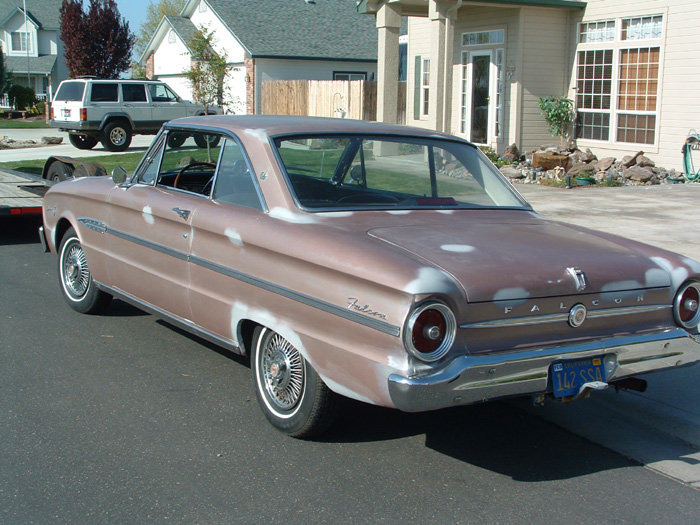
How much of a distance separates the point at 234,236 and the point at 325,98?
22.2 meters

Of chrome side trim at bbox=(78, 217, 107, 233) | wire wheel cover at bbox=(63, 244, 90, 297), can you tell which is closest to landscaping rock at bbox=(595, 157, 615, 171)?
wire wheel cover at bbox=(63, 244, 90, 297)

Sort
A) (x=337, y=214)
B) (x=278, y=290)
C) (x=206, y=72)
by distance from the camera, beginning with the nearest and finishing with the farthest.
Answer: (x=278, y=290), (x=337, y=214), (x=206, y=72)

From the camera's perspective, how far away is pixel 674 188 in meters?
14.2

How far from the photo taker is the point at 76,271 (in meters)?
6.63

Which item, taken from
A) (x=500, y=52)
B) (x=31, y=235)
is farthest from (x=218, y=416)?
(x=500, y=52)

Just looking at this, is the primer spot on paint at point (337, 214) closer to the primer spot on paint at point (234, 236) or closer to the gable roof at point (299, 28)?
the primer spot on paint at point (234, 236)

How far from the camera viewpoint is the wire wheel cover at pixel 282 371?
14.0 ft

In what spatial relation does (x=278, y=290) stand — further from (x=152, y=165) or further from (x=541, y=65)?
(x=541, y=65)

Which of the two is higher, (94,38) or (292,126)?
(94,38)

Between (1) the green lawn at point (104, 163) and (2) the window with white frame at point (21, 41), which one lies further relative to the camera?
(2) the window with white frame at point (21, 41)

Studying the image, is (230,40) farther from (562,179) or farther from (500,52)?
(562,179)

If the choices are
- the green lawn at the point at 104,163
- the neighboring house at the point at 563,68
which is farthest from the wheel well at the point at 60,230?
the neighboring house at the point at 563,68

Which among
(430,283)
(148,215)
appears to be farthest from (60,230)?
(430,283)

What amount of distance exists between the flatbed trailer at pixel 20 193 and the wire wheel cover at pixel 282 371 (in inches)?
231
